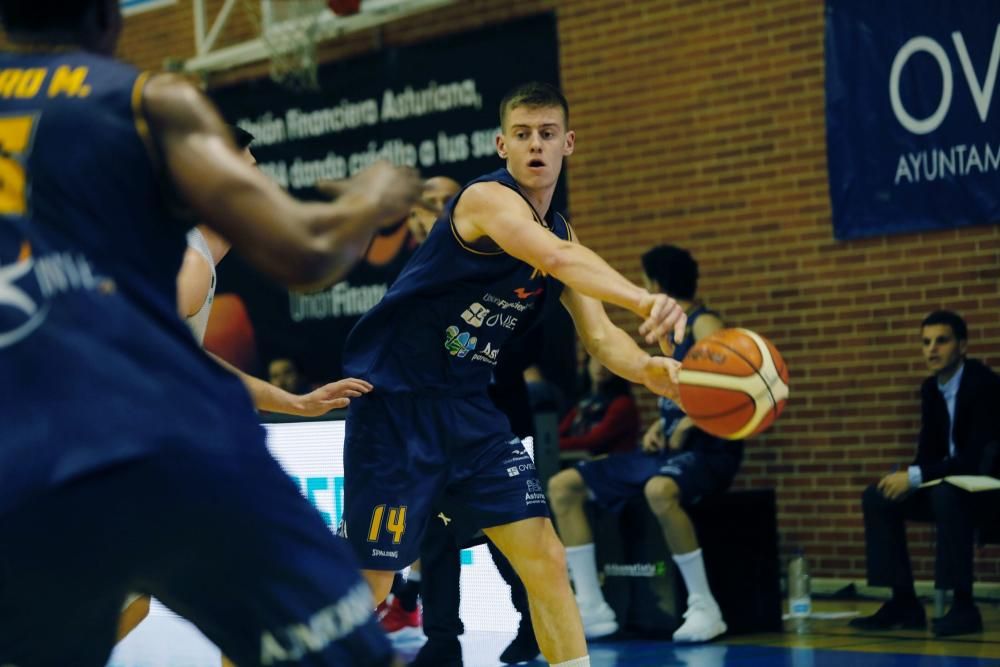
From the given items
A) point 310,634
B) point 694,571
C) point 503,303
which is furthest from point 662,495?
point 310,634

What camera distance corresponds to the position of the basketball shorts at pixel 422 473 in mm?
4883

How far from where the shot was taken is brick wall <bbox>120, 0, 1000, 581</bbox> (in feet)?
30.9

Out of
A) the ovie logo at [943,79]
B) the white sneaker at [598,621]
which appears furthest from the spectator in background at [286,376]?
the ovie logo at [943,79]

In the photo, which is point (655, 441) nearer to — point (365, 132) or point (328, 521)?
point (328, 521)

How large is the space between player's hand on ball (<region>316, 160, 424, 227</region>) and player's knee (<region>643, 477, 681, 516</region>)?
5.46 metres

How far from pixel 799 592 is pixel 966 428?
1478mm

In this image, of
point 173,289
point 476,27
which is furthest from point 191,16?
point 173,289

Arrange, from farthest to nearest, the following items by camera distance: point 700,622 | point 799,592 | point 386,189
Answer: point 799,592 → point 700,622 → point 386,189

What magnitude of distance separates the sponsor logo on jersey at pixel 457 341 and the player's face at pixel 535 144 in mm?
571

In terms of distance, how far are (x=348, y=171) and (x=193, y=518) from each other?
1078 centimetres

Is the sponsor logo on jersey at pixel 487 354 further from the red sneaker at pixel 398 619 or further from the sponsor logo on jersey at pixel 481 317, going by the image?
the red sneaker at pixel 398 619

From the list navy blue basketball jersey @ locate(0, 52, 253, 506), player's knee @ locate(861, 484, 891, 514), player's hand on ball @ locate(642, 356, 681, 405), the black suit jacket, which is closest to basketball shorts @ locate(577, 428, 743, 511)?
player's knee @ locate(861, 484, 891, 514)

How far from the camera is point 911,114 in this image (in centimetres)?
928

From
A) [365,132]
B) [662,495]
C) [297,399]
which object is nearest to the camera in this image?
[297,399]
